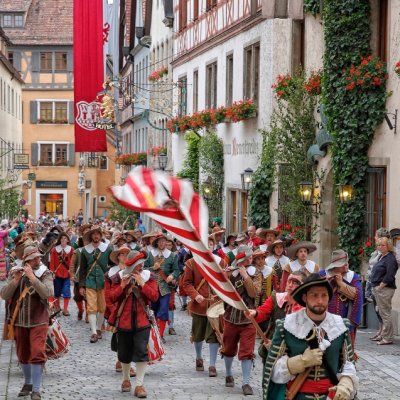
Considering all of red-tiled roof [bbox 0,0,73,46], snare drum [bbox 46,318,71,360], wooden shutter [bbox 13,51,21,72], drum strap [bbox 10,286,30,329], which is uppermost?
red-tiled roof [bbox 0,0,73,46]

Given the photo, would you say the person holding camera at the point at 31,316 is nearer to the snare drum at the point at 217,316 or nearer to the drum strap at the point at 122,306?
the drum strap at the point at 122,306

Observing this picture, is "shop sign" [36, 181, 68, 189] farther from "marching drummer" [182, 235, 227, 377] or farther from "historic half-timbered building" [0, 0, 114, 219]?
"marching drummer" [182, 235, 227, 377]

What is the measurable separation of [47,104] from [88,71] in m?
30.3

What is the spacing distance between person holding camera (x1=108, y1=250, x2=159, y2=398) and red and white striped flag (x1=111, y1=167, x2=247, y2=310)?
5.78 metres

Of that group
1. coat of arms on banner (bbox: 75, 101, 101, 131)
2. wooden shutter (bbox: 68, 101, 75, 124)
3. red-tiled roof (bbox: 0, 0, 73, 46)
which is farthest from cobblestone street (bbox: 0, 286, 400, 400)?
red-tiled roof (bbox: 0, 0, 73, 46)

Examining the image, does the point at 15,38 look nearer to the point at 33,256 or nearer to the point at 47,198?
the point at 47,198

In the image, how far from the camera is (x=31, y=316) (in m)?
12.1

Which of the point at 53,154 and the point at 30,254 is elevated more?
the point at 53,154

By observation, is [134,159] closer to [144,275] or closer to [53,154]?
[53,154]

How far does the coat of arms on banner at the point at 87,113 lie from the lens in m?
46.5

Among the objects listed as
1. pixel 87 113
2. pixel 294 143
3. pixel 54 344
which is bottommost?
pixel 54 344

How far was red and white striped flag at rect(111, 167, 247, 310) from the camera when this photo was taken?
6.50m

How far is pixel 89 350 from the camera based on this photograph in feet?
53.2

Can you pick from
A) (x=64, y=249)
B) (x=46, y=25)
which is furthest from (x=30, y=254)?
(x=46, y=25)
